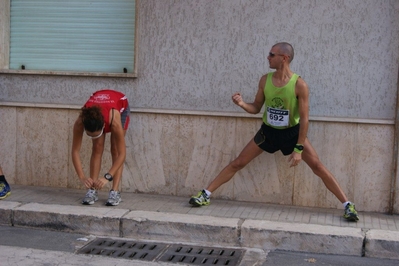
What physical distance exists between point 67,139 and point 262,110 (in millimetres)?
2240

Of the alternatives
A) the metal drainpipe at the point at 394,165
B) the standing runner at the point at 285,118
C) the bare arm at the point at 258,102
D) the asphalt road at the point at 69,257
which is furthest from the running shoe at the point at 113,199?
the metal drainpipe at the point at 394,165

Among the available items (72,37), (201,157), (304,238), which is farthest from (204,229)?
(72,37)

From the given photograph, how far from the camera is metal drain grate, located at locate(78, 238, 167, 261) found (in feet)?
19.0

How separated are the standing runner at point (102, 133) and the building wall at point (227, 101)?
19.3 inches

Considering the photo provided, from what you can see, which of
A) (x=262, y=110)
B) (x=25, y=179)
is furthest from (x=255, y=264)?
(x=25, y=179)

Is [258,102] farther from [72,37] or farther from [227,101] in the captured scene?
[72,37]

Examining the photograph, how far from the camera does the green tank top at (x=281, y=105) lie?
20.9ft

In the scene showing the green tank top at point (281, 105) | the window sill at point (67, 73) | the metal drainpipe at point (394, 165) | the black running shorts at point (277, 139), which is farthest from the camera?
the window sill at point (67, 73)

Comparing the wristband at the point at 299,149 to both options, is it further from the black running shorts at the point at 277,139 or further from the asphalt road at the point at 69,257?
the asphalt road at the point at 69,257

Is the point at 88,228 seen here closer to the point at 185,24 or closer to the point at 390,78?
the point at 185,24

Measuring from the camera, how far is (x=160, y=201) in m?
7.07

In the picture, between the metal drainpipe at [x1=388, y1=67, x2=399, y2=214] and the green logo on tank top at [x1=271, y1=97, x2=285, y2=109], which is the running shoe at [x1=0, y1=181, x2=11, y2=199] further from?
the metal drainpipe at [x1=388, y1=67, x2=399, y2=214]

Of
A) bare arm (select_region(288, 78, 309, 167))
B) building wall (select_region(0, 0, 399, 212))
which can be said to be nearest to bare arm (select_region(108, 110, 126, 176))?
building wall (select_region(0, 0, 399, 212))

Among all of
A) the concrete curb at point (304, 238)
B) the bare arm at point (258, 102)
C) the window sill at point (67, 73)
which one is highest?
the window sill at point (67, 73)
